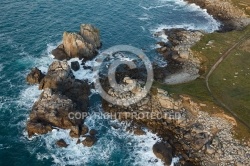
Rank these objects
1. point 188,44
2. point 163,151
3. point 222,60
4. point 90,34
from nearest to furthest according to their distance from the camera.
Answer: point 163,151, point 222,60, point 90,34, point 188,44

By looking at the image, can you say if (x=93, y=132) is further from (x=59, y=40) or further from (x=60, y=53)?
(x=59, y=40)

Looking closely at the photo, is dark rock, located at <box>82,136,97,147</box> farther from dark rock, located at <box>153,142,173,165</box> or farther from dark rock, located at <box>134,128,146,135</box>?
dark rock, located at <box>153,142,173,165</box>

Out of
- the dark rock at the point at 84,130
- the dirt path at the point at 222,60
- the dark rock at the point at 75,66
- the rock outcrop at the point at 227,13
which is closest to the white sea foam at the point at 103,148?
the dark rock at the point at 84,130

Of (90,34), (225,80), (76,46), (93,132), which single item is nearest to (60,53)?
(76,46)

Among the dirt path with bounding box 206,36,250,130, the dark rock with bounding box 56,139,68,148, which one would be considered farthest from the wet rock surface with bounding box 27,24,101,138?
the dirt path with bounding box 206,36,250,130

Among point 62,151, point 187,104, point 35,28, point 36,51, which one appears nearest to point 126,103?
point 187,104

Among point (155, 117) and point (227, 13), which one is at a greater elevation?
point (227, 13)
